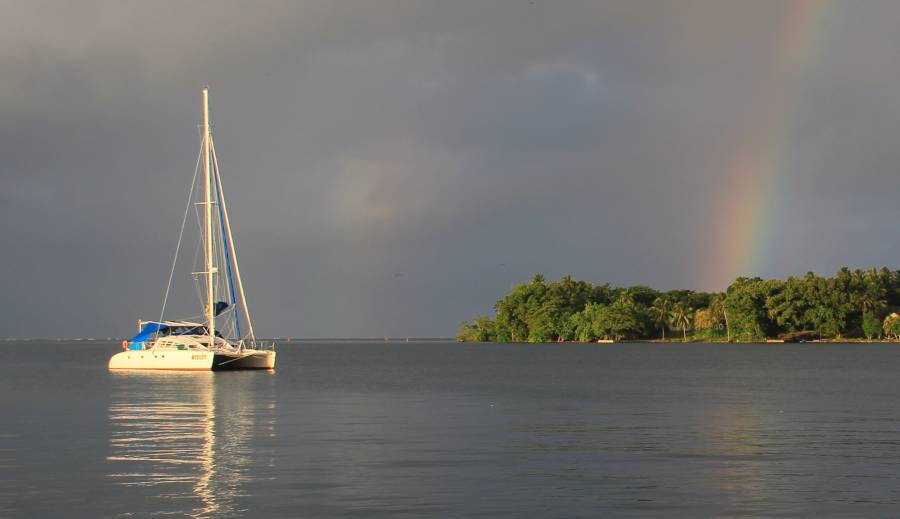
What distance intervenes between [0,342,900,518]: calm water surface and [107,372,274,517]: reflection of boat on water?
4.8 inches

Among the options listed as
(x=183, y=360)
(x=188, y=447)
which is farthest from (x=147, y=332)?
(x=188, y=447)

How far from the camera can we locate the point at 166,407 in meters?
59.8

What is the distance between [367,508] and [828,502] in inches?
440

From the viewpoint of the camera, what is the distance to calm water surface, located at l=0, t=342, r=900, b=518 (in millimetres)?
26516

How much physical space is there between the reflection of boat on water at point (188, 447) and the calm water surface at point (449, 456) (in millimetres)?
123

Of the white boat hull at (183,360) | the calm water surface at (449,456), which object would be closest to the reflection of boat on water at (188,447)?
the calm water surface at (449,456)

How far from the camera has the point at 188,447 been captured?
38.3 metres

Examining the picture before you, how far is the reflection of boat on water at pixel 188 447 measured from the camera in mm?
27531

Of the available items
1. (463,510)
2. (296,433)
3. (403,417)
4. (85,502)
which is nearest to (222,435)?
(296,433)

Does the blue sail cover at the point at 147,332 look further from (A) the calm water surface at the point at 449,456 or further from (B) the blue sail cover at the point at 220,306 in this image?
(A) the calm water surface at the point at 449,456

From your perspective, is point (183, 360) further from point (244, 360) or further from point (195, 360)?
point (244, 360)

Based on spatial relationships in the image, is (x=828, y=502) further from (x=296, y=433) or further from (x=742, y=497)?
(x=296, y=433)

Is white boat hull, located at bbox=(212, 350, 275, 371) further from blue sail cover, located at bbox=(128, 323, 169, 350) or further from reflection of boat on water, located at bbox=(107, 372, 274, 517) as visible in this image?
reflection of boat on water, located at bbox=(107, 372, 274, 517)

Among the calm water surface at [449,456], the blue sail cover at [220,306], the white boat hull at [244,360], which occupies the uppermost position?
the blue sail cover at [220,306]
